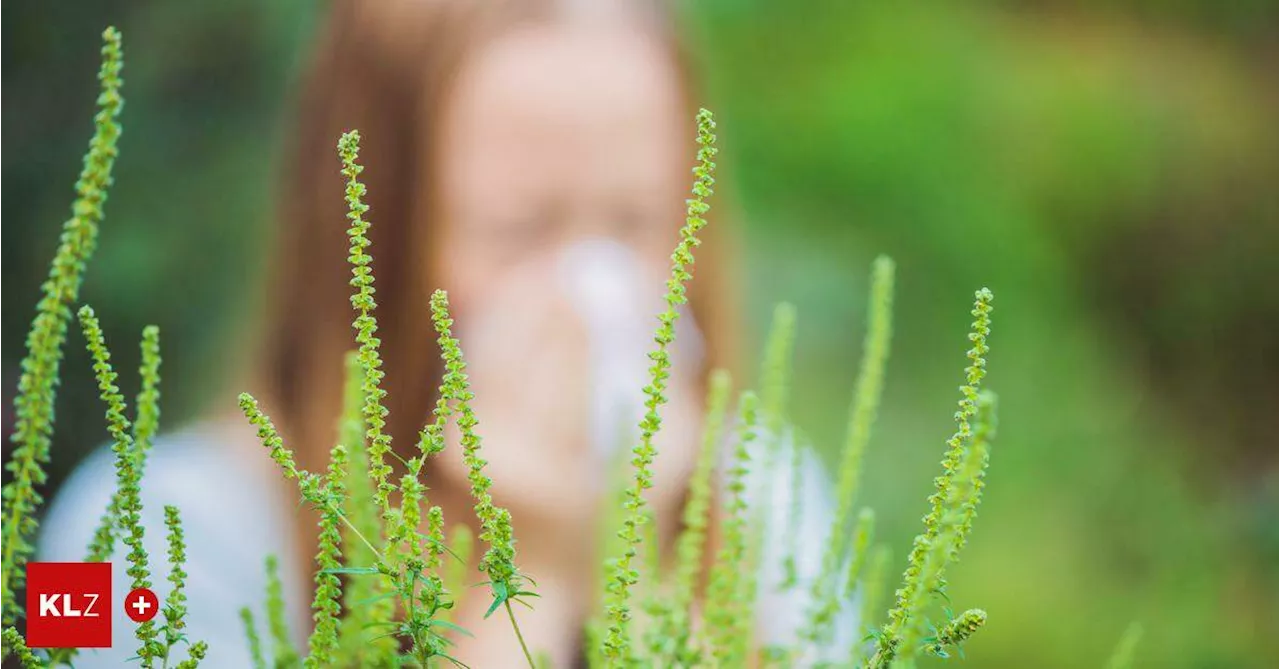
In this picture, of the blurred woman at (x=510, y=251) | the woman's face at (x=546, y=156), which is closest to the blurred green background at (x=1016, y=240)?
the blurred woman at (x=510, y=251)

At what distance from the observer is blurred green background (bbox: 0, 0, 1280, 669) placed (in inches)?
76.9

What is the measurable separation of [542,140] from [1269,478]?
2.02 metres

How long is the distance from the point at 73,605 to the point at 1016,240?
2.42 metres

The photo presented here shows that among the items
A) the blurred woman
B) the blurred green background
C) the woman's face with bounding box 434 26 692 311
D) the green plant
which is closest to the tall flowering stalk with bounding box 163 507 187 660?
the green plant

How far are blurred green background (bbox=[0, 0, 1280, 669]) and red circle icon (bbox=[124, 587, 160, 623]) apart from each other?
1.60 meters

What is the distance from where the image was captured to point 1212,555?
2254 millimetres

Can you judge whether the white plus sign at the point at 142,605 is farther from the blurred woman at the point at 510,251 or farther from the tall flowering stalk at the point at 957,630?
the blurred woman at the point at 510,251

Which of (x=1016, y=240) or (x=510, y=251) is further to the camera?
(x=1016, y=240)

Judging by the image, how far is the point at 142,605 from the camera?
0.26 metres

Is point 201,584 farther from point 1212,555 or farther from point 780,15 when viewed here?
point 1212,555

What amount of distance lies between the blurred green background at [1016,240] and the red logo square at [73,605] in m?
1.52

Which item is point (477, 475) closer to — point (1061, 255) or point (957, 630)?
point (957, 630)

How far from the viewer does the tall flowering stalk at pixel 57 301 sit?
0.21 m

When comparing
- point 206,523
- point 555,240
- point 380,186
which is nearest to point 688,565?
point 555,240
